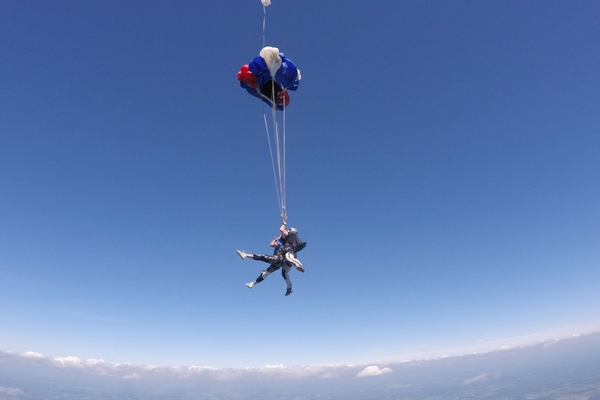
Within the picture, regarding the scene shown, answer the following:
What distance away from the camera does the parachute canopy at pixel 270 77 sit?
1011 centimetres

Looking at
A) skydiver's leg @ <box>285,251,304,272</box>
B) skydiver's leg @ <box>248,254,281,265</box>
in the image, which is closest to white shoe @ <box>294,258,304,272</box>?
skydiver's leg @ <box>285,251,304,272</box>

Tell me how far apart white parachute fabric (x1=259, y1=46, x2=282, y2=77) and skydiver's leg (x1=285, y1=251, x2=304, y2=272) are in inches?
252

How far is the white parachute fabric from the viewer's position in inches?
391

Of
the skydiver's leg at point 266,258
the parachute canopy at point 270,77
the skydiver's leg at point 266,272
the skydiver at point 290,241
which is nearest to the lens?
the parachute canopy at point 270,77

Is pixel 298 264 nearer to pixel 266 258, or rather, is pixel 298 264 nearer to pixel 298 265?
pixel 298 265

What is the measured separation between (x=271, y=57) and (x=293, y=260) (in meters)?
6.93

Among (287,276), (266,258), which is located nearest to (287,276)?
(287,276)

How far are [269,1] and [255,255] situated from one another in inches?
316

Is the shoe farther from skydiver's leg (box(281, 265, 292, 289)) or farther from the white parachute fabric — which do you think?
the white parachute fabric

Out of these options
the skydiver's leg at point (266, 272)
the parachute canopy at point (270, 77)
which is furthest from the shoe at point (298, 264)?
the parachute canopy at point (270, 77)

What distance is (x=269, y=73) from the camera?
10367 millimetres

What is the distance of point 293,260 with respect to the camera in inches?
388

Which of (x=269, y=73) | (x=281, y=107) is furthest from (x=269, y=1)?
(x=281, y=107)

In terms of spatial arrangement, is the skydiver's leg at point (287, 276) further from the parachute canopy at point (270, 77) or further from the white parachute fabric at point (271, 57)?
the white parachute fabric at point (271, 57)
